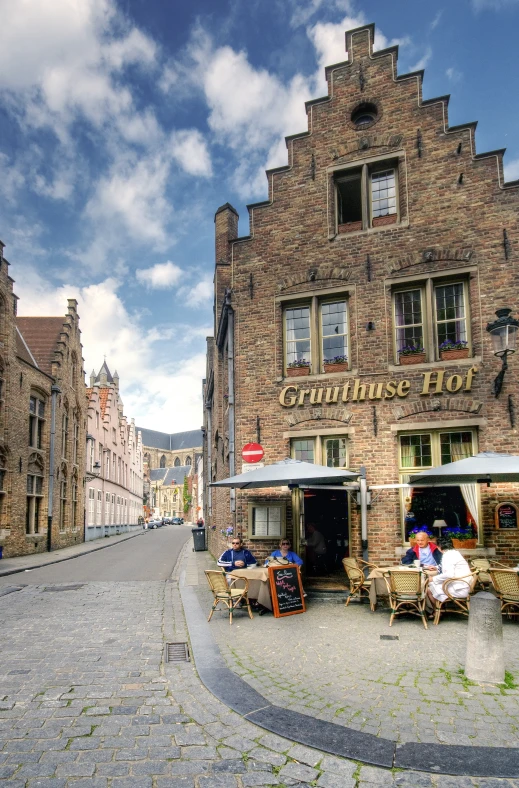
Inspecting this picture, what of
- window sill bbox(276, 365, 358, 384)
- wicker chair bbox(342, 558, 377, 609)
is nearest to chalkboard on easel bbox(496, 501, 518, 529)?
wicker chair bbox(342, 558, 377, 609)

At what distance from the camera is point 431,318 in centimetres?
1197

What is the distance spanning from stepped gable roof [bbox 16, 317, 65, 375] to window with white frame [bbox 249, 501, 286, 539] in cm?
1748

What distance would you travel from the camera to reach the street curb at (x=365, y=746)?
4078 mm

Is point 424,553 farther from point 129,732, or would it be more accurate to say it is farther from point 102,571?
point 102,571

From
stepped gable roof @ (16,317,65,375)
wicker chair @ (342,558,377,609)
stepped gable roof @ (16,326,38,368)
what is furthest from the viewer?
stepped gable roof @ (16,317,65,375)

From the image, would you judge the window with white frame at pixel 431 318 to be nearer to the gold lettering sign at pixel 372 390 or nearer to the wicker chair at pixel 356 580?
the gold lettering sign at pixel 372 390

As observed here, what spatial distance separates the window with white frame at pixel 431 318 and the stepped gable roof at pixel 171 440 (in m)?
112

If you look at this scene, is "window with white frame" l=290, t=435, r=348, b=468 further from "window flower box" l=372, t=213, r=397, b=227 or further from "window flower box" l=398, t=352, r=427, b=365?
"window flower box" l=372, t=213, r=397, b=227

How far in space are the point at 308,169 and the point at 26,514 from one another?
18240mm

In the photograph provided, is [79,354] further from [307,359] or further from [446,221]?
[446,221]

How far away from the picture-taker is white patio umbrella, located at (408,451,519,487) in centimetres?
870

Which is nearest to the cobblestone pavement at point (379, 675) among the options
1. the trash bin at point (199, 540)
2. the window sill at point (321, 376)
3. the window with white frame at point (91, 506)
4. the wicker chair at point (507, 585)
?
the wicker chair at point (507, 585)

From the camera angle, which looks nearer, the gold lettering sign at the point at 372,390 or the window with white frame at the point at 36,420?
the gold lettering sign at the point at 372,390

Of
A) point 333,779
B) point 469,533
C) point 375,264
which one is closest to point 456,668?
point 333,779
